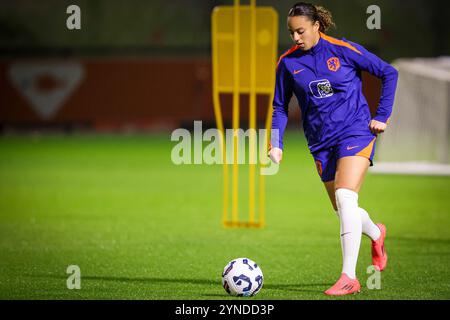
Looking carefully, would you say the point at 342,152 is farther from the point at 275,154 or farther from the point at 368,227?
the point at 368,227

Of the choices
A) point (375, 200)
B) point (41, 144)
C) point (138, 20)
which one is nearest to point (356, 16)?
point (138, 20)

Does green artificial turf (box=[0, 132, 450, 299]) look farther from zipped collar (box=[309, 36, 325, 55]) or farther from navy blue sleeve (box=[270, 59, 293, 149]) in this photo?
zipped collar (box=[309, 36, 325, 55])

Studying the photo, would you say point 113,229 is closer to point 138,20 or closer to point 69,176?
point 69,176

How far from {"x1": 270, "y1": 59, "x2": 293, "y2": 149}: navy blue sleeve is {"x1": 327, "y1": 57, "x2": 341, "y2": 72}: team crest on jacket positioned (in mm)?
315

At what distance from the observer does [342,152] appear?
668 cm

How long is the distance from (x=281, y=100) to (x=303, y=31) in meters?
0.62

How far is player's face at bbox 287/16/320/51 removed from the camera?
21.3ft

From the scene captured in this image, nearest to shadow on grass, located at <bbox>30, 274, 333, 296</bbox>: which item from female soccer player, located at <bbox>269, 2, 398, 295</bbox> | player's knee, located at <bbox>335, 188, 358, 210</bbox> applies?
female soccer player, located at <bbox>269, 2, 398, 295</bbox>

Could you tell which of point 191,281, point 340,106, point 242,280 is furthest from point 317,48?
point 191,281

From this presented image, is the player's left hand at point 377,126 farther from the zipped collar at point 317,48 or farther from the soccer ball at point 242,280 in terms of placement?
the soccer ball at point 242,280

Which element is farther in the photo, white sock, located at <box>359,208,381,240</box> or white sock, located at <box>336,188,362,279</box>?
white sock, located at <box>359,208,381,240</box>

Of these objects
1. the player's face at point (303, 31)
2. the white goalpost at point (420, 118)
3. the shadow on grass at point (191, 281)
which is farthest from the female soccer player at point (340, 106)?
the white goalpost at point (420, 118)

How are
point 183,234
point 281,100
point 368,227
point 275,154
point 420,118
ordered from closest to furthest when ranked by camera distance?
point 275,154
point 281,100
point 368,227
point 183,234
point 420,118

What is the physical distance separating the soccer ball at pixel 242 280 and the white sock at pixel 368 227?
2.94ft
